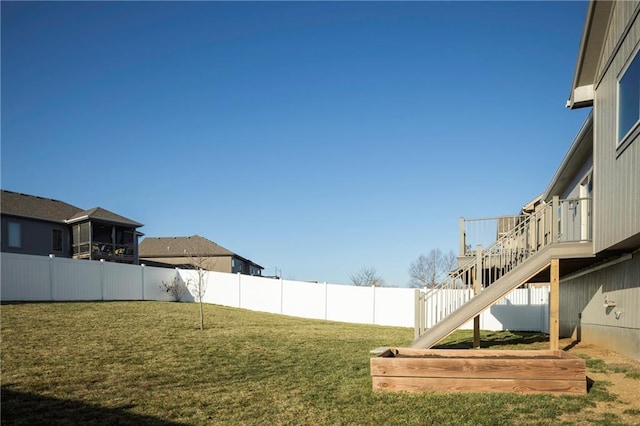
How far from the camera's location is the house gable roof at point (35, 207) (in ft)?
77.4

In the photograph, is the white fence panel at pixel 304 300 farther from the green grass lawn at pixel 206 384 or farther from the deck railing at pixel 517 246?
the deck railing at pixel 517 246

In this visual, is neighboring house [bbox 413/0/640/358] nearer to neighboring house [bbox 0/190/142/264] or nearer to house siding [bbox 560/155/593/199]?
house siding [bbox 560/155/593/199]

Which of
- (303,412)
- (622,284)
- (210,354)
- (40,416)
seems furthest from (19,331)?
(622,284)

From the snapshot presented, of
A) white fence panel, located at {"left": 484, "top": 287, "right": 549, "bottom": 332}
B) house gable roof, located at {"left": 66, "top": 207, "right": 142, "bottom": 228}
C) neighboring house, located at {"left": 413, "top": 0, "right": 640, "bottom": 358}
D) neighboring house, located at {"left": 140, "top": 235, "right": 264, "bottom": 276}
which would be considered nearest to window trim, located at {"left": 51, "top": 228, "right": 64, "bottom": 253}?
house gable roof, located at {"left": 66, "top": 207, "right": 142, "bottom": 228}

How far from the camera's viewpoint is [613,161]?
7.89 m

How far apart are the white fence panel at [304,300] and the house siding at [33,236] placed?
13.9m

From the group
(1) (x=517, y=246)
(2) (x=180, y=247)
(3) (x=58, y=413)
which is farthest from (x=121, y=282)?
(2) (x=180, y=247)

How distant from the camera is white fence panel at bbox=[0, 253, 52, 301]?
16.0 meters

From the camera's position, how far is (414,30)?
46.5ft

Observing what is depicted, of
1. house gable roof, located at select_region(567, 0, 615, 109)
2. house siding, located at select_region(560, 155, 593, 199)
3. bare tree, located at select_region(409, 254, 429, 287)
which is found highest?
house gable roof, located at select_region(567, 0, 615, 109)

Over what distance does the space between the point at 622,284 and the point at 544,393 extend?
4.26 m

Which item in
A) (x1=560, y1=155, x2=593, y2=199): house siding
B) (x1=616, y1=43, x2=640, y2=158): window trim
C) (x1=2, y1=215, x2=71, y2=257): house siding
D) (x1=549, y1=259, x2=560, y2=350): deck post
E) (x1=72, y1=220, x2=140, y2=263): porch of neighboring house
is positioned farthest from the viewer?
(x1=72, y1=220, x2=140, y2=263): porch of neighboring house

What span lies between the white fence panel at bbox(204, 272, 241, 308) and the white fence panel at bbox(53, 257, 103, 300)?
6.01m

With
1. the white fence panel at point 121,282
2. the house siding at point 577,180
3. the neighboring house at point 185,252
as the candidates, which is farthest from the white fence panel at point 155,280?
the house siding at point 577,180
